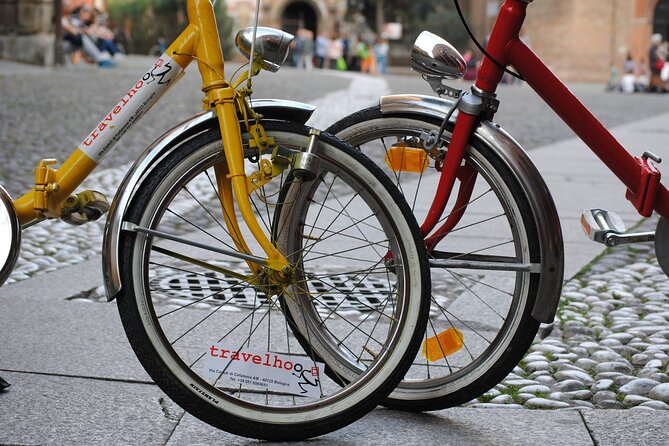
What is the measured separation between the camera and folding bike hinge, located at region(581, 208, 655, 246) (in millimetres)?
3014

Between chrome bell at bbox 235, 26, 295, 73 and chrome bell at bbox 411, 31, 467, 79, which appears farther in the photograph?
chrome bell at bbox 411, 31, 467, 79

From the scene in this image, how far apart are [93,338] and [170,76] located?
121 cm

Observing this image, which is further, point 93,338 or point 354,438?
point 93,338

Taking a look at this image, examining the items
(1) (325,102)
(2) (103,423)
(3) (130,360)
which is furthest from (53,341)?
(1) (325,102)

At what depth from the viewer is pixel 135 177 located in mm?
2734

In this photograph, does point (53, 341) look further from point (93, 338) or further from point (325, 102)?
point (325, 102)

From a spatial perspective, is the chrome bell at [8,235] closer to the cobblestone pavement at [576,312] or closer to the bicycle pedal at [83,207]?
the bicycle pedal at [83,207]

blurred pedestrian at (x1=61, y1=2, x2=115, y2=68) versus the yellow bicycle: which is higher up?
the yellow bicycle

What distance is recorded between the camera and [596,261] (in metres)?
5.44

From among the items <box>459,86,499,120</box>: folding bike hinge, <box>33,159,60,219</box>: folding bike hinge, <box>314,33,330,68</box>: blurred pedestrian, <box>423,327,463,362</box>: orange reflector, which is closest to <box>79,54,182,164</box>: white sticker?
<box>33,159,60,219</box>: folding bike hinge

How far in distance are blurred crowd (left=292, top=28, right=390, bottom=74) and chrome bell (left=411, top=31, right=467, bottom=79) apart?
3996 centimetres

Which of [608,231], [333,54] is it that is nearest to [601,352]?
[608,231]

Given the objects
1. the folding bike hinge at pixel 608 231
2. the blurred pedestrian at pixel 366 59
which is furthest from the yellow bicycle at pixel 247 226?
the blurred pedestrian at pixel 366 59

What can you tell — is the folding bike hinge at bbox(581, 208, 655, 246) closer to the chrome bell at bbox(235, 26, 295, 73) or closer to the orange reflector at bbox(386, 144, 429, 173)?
the orange reflector at bbox(386, 144, 429, 173)
